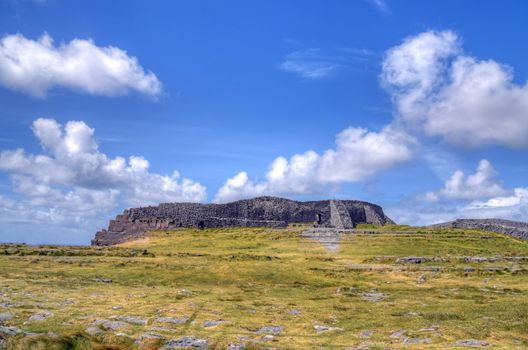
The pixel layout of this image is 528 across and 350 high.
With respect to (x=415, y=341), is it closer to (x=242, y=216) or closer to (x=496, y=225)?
(x=496, y=225)

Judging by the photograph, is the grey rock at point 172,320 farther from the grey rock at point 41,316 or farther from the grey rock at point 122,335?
the grey rock at point 41,316

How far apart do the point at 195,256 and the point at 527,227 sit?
74.5m

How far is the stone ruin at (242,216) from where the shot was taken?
11119 centimetres

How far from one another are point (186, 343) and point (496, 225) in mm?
100739

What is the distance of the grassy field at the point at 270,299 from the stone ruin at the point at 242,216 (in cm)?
3466

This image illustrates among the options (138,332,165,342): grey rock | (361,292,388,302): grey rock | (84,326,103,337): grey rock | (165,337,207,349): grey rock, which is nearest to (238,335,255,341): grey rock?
(165,337,207,349): grey rock

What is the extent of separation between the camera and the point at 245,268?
186 feet

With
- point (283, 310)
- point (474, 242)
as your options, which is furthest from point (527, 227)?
point (283, 310)

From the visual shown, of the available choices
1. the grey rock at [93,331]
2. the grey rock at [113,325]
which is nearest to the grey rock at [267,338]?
the grey rock at [113,325]

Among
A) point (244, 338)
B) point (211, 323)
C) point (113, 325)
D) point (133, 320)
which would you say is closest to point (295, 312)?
point (211, 323)

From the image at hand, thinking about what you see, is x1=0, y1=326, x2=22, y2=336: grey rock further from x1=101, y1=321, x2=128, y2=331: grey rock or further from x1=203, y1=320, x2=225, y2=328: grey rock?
x1=203, y1=320, x2=225, y2=328: grey rock

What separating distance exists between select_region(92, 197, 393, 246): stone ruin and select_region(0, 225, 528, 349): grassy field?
114 feet

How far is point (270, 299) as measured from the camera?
39.6m

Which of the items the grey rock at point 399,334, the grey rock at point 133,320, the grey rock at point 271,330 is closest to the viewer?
the grey rock at point 399,334
